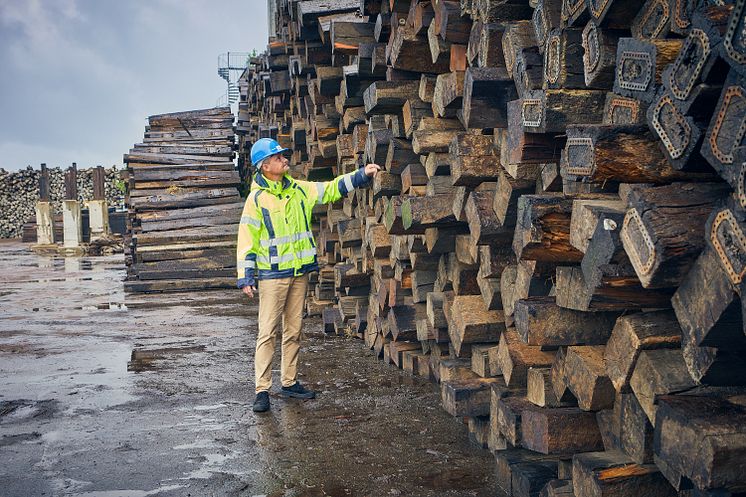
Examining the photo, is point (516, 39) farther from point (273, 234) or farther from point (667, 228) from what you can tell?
point (273, 234)

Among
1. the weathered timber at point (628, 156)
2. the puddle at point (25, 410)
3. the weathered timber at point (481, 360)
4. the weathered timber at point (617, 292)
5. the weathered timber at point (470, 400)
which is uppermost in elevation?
the weathered timber at point (628, 156)

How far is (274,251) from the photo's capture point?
5809mm

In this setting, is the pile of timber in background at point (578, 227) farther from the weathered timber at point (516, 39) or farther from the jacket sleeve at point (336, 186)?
the jacket sleeve at point (336, 186)

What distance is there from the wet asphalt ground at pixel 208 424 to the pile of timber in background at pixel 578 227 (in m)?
0.36

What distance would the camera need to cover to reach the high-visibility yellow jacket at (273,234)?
5773mm

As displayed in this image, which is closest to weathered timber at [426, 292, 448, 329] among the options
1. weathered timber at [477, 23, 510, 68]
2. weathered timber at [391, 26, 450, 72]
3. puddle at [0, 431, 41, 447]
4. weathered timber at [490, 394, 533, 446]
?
weathered timber at [490, 394, 533, 446]

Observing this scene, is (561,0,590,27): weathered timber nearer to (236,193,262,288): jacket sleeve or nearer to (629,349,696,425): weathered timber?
(629,349,696,425): weathered timber

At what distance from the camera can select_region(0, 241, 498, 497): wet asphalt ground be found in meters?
4.17

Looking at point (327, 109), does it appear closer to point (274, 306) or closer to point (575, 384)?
point (274, 306)

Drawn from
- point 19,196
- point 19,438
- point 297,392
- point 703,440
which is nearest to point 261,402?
point 297,392

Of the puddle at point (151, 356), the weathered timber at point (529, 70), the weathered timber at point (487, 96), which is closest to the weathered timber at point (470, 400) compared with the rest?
the weathered timber at point (487, 96)

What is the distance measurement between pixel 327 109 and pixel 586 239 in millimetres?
5552

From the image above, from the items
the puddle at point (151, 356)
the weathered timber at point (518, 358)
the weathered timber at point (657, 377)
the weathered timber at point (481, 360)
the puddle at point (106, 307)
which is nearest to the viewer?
the weathered timber at point (657, 377)

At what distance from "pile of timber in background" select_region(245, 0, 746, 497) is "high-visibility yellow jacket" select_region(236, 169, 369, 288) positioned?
0.69m
